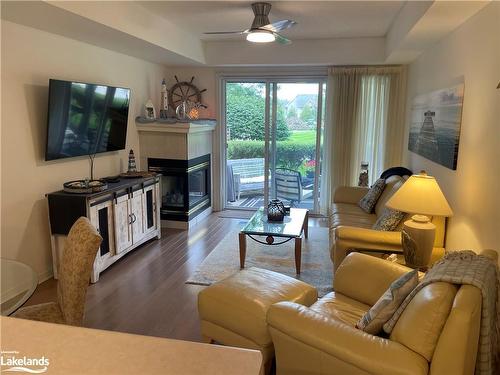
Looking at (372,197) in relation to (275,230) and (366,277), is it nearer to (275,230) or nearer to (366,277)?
(275,230)

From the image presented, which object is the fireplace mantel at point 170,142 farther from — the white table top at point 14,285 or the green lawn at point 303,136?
the white table top at point 14,285

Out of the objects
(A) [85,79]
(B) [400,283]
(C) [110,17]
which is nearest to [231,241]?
(A) [85,79]

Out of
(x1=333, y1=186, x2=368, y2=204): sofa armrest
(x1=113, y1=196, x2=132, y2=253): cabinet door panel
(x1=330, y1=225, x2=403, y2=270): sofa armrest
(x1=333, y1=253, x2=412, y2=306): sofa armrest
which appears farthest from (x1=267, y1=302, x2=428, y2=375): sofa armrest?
(x1=333, y1=186, x2=368, y2=204): sofa armrest

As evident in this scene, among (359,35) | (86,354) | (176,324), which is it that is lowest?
(176,324)

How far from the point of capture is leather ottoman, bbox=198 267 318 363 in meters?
2.13

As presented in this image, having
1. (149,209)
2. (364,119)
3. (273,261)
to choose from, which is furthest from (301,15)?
(149,209)

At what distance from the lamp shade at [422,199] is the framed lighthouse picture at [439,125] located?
48cm

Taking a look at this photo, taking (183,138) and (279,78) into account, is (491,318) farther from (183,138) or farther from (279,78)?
(279,78)

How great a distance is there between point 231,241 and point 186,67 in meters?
2.84

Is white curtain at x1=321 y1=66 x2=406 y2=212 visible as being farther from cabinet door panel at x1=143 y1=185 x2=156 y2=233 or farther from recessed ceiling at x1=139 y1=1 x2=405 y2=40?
cabinet door panel at x1=143 y1=185 x2=156 y2=233

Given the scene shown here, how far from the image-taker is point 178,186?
5.24m

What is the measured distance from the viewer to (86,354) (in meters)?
0.92

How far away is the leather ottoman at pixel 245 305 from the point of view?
2.13 m

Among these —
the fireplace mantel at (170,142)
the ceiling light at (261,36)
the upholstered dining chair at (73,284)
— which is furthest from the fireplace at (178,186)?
the upholstered dining chair at (73,284)
